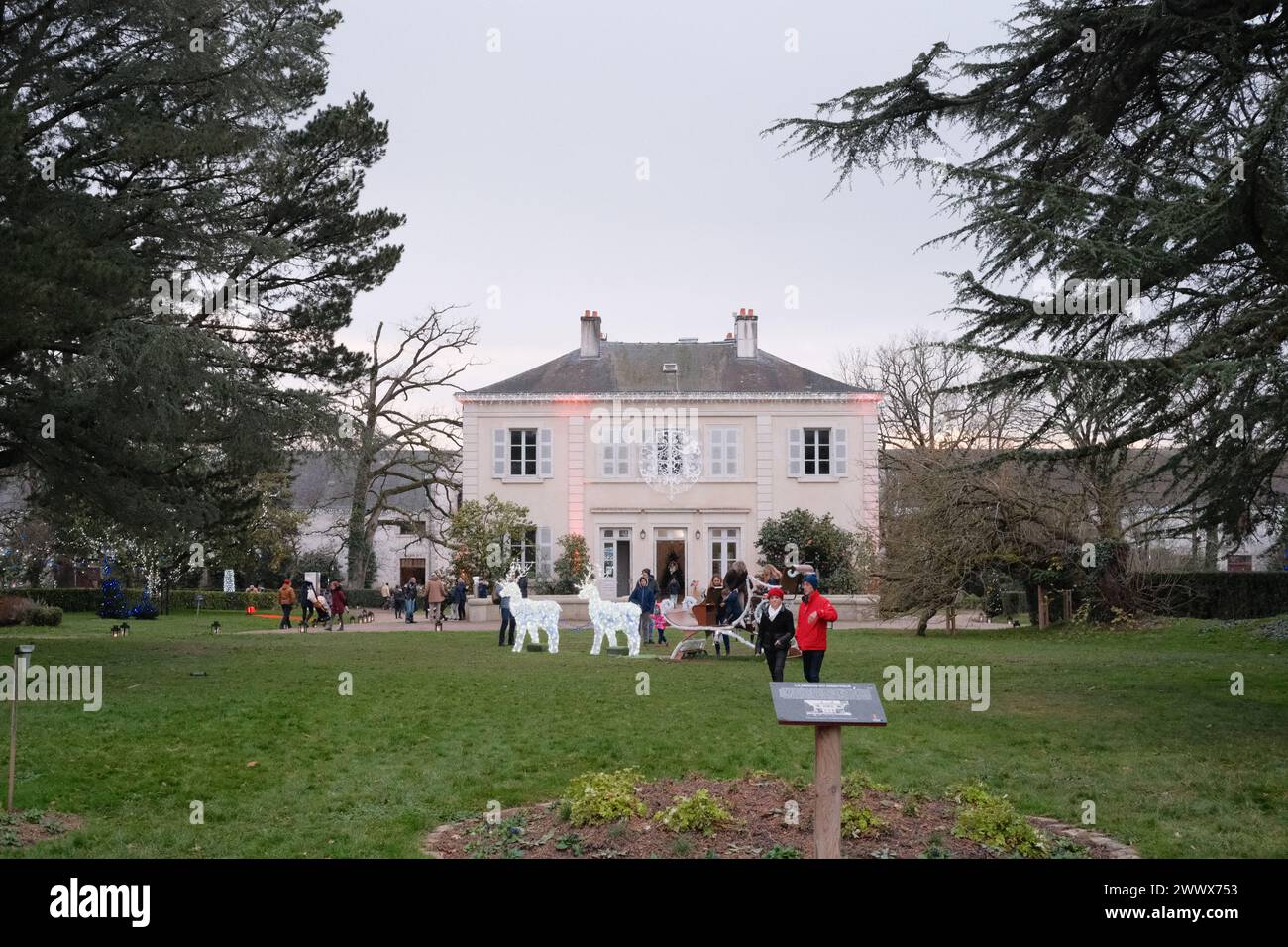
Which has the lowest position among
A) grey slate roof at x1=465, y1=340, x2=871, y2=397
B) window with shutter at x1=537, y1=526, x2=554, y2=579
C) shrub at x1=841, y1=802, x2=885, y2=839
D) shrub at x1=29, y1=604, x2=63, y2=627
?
shrub at x1=29, y1=604, x2=63, y2=627

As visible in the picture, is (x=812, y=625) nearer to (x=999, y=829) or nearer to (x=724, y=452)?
(x=999, y=829)

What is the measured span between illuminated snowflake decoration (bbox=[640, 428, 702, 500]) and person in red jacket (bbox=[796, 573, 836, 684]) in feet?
85.8

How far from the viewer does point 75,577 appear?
163 feet

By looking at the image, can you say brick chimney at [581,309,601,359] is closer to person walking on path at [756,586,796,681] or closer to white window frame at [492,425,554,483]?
white window frame at [492,425,554,483]

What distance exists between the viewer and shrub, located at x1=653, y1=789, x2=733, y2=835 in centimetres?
706

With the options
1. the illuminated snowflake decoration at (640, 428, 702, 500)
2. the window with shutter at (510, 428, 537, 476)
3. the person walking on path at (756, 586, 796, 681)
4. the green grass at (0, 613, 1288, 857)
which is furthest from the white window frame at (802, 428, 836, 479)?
the person walking on path at (756, 586, 796, 681)

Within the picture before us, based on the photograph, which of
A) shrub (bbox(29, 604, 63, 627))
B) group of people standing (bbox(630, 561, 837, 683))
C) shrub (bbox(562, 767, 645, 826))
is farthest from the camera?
shrub (bbox(29, 604, 63, 627))

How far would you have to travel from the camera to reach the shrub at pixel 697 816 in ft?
23.2

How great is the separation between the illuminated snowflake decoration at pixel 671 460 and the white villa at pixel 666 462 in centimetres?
3

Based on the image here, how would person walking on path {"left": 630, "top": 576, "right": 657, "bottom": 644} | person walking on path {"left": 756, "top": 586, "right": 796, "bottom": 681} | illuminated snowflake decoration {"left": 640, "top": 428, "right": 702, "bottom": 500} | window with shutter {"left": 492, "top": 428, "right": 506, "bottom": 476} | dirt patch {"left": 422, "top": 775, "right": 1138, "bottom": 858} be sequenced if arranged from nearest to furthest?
dirt patch {"left": 422, "top": 775, "right": 1138, "bottom": 858} < person walking on path {"left": 756, "top": 586, "right": 796, "bottom": 681} < person walking on path {"left": 630, "top": 576, "right": 657, "bottom": 644} < illuminated snowflake decoration {"left": 640, "top": 428, "right": 702, "bottom": 500} < window with shutter {"left": 492, "top": 428, "right": 506, "bottom": 476}

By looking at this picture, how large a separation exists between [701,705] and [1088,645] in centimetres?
1166

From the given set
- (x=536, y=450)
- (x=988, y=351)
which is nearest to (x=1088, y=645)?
(x=988, y=351)

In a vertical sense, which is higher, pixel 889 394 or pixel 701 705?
pixel 889 394
